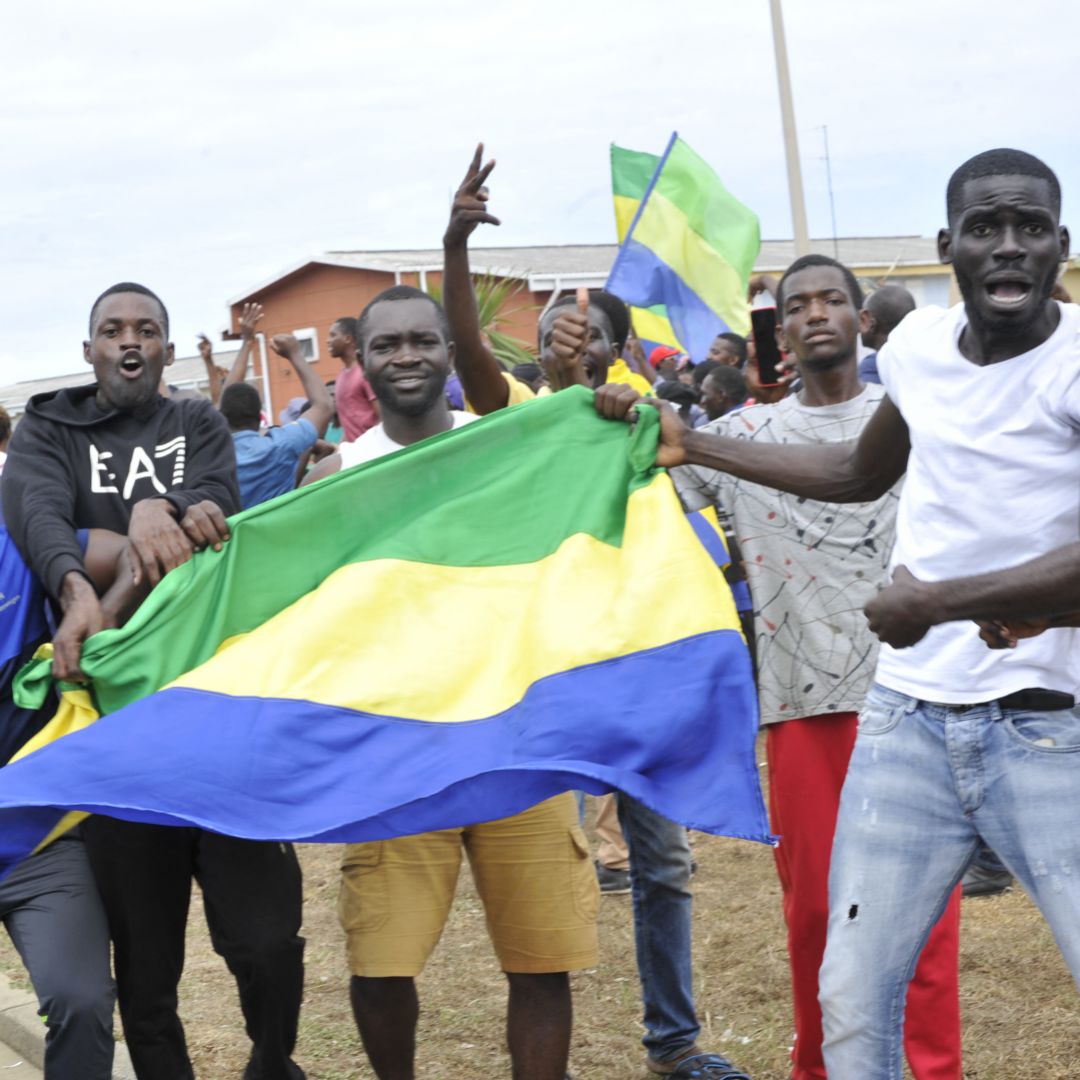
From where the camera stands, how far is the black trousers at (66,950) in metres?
3.56

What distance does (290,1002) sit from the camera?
13.2 ft

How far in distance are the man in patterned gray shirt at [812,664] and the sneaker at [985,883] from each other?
Answer: 7.25ft

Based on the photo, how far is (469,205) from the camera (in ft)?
15.0

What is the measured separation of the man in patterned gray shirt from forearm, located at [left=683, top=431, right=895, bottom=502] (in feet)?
1.06

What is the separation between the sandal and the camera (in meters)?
4.54

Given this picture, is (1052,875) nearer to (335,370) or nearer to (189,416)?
(189,416)

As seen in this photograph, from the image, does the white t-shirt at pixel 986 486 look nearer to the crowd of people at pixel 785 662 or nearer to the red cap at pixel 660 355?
the crowd of people at pixel 785 662

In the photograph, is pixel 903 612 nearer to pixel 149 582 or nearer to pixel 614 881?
pixel 149 582

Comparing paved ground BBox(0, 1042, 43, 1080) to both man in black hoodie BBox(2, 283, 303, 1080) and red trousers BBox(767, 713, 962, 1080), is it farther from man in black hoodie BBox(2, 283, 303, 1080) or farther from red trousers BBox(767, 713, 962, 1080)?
red trousers BBox(767, 713, 962, 1080)

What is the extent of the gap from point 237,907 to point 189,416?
1433 mm

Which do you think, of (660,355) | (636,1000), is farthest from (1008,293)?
(660,355)

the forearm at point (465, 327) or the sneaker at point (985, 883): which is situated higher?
the forearm at point (465, 327)

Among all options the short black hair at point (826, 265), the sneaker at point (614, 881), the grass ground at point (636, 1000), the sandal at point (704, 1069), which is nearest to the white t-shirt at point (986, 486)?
the short black hair at point (826, 265)

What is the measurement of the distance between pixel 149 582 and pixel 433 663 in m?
0.81
